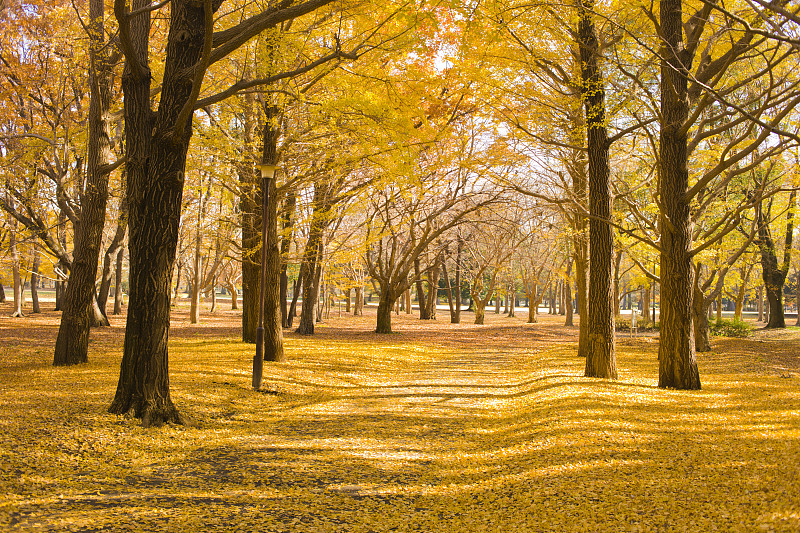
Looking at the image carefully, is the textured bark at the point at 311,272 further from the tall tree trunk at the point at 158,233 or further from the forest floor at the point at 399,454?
the tall tree trunk at the point at 158,233

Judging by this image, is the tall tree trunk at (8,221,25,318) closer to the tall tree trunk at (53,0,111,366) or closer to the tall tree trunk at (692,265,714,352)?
the tall tree trunk at (53,0,111,366)

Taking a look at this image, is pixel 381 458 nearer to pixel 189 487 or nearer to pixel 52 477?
pixel 189 487

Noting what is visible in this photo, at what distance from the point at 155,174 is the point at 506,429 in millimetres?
5737

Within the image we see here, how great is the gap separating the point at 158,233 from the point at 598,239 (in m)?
8.38

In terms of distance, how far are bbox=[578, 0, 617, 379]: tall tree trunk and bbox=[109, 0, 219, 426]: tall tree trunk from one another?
759cm

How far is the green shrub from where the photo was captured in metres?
23.5

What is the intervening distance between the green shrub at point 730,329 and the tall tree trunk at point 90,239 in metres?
24.2

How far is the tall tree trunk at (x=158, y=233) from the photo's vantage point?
690 centimetres

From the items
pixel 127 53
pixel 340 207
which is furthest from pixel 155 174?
pixel 340 207

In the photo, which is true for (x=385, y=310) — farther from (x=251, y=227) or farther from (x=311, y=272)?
(x=251, y=227)

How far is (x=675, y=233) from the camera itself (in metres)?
9.66

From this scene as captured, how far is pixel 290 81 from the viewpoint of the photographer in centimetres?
1138

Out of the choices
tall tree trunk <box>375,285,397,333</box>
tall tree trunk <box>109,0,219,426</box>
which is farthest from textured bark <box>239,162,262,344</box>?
tall tree trunk <box>375,285,397,333</box>

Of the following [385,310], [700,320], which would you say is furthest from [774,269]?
[385,310]
